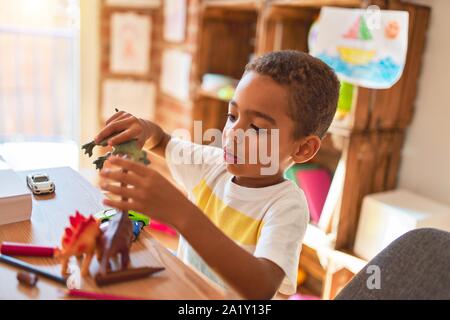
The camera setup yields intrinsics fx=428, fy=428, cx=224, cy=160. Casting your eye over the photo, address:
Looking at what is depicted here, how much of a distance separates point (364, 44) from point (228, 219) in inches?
31.7

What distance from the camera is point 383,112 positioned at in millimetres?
1333

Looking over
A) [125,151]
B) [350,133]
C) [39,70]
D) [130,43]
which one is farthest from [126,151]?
[39,70]

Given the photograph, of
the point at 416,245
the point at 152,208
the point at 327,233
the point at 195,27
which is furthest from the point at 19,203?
the point at 195,27

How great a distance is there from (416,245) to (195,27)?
Answer: 1.67m

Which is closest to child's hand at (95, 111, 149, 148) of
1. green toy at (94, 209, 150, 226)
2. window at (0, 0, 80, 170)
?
green toy at (94, 209, 150, 226)

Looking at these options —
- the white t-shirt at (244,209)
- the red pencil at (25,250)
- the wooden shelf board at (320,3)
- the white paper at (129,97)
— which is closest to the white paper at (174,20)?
the white paper at (129,97)

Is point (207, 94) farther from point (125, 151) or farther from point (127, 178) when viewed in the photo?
point (127, 178)

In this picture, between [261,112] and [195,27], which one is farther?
[195,27]

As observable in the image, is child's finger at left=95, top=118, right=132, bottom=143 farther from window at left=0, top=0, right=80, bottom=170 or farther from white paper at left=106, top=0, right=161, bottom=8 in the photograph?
white paper at left=106, top=0, right=161, bottom=8

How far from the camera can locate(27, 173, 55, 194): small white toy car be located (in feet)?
2.26

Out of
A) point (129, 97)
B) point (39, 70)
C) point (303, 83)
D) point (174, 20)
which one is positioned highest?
point (174, 20)

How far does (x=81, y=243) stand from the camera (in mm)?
462
